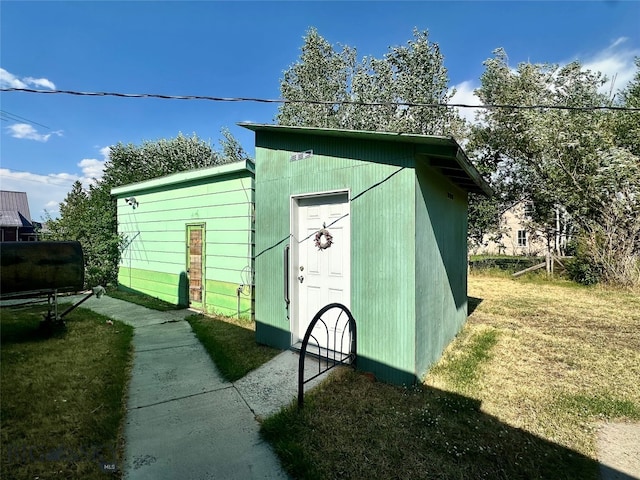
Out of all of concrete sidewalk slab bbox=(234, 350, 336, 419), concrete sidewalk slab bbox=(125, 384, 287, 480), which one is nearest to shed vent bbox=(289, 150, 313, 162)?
concrete sidewalk slab bbox=(234, 350, 336, 419)

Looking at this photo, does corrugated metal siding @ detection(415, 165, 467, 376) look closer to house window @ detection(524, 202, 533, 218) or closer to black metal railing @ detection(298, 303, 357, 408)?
black metal railing @ detection(298, 303, 357, 408)

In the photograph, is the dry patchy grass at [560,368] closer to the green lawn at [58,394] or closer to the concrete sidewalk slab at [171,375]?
the concrete sidewalk slab at [171,375]

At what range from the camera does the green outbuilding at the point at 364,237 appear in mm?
3209

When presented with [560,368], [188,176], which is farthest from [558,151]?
[188,176]

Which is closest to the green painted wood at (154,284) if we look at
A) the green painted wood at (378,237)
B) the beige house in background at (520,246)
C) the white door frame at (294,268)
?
the green painted wood at (378,237)

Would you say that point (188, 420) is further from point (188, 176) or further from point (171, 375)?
point (188, 176)

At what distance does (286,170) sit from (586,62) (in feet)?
50.5

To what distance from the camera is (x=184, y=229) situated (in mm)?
6977

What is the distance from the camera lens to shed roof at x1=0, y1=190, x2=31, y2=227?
92 cm

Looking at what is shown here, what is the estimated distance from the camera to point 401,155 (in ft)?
10.6

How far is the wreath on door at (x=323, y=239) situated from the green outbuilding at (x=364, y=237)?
0.01 meters

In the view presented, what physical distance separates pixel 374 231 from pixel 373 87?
16.2m

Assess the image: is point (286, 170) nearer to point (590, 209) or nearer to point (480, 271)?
point (590, 209)

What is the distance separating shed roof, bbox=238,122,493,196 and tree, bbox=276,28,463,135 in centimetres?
1230
